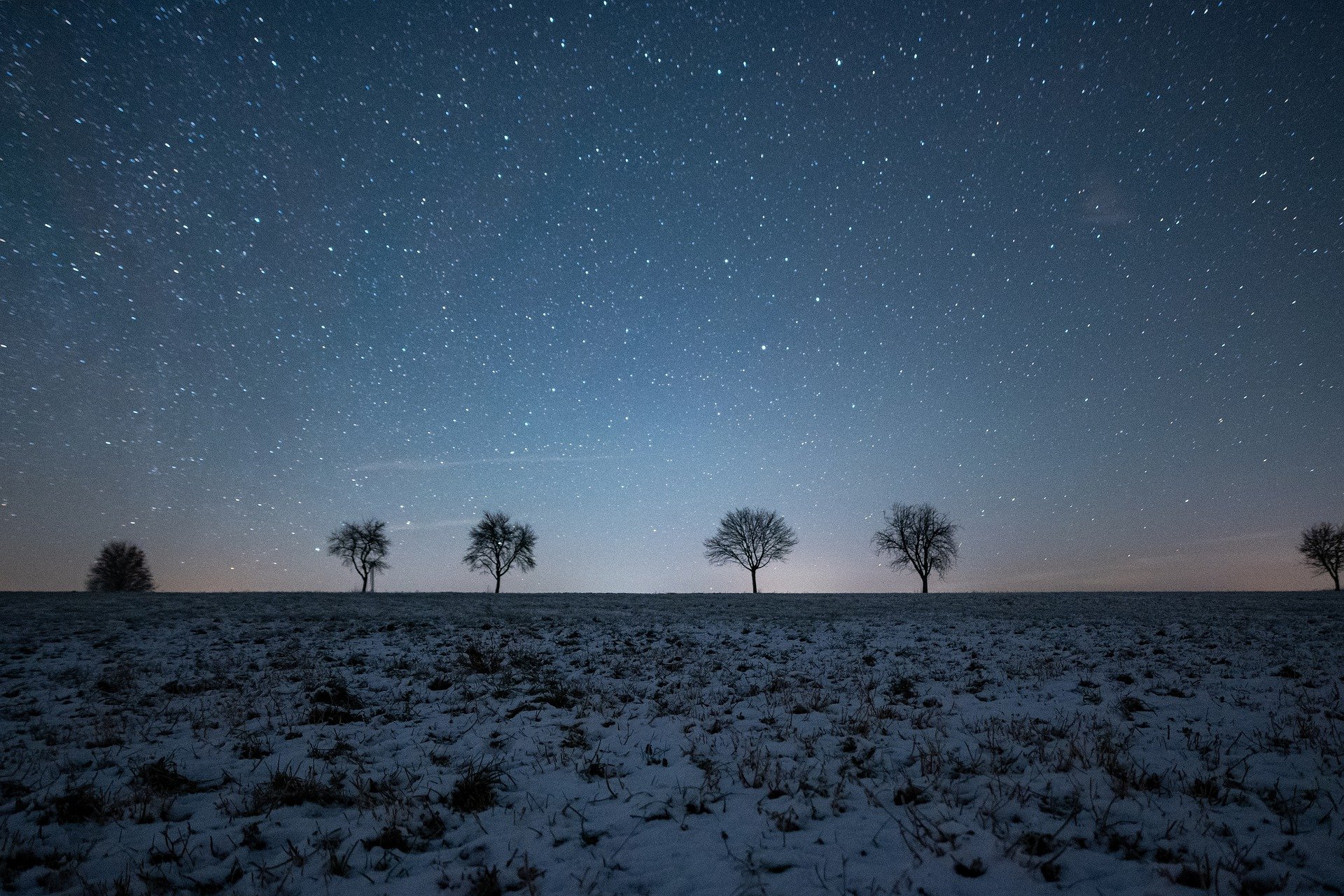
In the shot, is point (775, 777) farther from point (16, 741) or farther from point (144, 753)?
point (16, 741)

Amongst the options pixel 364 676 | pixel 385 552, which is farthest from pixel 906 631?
pixel 385 552

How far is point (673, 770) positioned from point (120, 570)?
3438 inches

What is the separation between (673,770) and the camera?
555 cm

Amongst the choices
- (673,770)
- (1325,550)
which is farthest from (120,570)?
(1325,550)

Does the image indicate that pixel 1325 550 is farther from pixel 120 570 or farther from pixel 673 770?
pixel 120 570

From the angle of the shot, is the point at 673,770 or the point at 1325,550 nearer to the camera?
the point at 673,770

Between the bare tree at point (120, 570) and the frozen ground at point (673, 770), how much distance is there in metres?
71.9

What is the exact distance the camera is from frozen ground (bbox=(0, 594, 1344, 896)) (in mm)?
3729

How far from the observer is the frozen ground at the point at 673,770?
12.2 ft

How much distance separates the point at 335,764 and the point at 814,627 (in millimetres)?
13602

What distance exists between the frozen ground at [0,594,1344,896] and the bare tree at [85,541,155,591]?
71919 millimetres

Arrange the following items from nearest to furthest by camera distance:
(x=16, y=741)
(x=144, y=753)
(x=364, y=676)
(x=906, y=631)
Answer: (x=144, y=753), (x=16, y=741), (x=364, y=676), (x=906, y=631)

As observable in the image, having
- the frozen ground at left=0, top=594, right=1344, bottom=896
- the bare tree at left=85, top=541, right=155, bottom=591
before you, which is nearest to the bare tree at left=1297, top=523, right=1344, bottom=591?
the frozen ground at left=0, top=594, right=1344, bottom=896

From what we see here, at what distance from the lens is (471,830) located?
14.5ft
